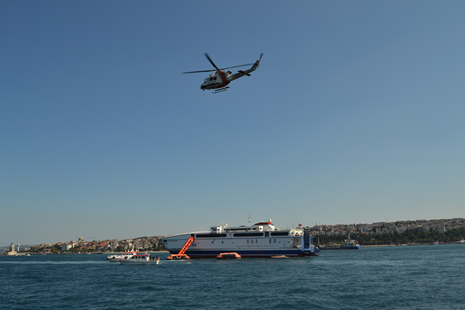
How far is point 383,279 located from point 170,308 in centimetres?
2517

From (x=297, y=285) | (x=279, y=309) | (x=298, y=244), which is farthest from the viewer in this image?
(x=298, y=244)

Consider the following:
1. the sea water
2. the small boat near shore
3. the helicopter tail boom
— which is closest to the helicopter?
the helicopter tail boom

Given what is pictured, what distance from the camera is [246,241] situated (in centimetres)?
7762

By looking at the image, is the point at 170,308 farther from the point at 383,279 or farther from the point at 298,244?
the point at 298,244

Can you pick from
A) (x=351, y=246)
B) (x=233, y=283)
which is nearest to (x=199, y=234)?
(x=233, y=283)

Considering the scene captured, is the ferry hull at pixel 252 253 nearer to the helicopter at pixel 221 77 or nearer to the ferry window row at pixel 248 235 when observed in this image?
the ferry window row at pixel 248 235

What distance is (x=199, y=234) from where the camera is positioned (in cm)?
8000

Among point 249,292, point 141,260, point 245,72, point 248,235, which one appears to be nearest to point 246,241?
point 248,235

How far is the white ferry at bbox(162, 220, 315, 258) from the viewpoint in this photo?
75875 millimetres

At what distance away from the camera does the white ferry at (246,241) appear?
75875 mm

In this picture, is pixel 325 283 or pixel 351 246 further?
pixel 351 246

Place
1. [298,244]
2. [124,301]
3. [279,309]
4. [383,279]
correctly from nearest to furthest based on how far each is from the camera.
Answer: [279,309] < [124,301] < [383,279] < [298,244]

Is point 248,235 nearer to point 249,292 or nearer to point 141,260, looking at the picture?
point 141,260

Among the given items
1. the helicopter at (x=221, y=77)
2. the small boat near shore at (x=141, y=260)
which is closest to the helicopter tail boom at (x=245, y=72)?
the helicopter at (x=221, y=77)
